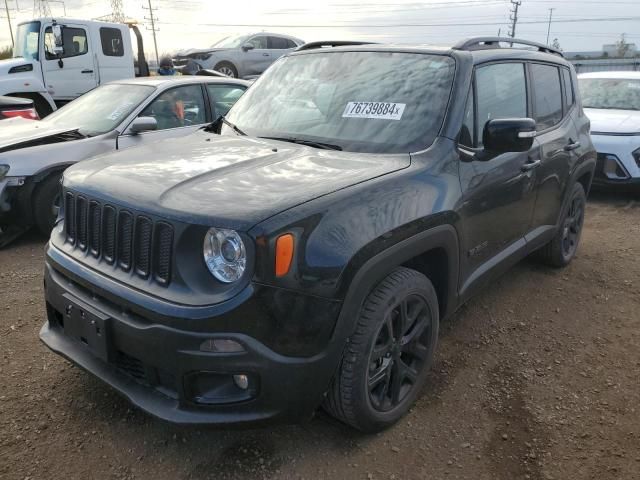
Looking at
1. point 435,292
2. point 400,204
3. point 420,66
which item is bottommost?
point 435,292

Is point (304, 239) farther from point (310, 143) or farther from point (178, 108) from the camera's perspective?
point (178, 108)

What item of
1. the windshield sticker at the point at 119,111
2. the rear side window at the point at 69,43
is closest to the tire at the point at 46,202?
the windshield sticker at the point at 119,111

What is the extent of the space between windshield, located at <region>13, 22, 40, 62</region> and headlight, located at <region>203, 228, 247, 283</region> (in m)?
10.8

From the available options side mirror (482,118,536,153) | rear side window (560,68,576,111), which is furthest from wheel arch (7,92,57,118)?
side mirror (482,118,536,153)

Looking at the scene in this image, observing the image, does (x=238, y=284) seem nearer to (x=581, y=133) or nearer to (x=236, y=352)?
(x=236, y=352)

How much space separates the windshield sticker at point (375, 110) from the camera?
302cm

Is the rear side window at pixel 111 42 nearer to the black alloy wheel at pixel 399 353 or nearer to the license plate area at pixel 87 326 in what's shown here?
the license plate area at pixel 87 326

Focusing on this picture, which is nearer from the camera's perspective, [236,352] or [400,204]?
[236,352]

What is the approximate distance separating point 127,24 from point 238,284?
38.8ft

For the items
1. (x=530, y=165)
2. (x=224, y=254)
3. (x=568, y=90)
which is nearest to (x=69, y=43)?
(x=568, y=90)

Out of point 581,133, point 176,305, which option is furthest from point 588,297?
point 176,305

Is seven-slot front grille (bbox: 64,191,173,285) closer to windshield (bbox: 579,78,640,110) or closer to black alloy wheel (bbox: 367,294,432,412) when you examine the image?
black alloy wheel (bbox: 367,294,432,412)

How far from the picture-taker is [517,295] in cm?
432

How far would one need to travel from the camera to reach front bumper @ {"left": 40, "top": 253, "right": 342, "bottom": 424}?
6.82ft
